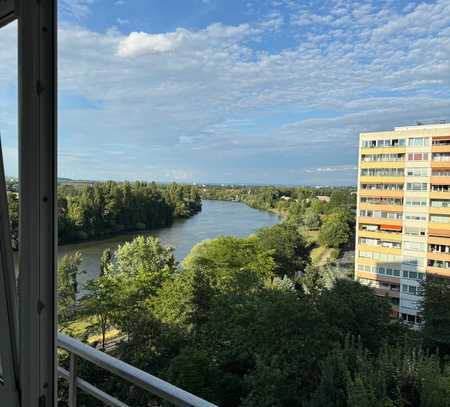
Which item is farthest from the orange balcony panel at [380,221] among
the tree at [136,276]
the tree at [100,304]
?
the tree at [100,304]

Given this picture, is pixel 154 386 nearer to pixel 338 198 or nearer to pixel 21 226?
pixel 21 226

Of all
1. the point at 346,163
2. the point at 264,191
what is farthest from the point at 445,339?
the point at 264,191

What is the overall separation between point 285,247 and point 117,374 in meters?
9.86

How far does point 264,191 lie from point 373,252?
87.4 inches

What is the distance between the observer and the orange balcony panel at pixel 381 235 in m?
5.64

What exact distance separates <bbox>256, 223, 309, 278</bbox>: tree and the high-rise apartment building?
305cm

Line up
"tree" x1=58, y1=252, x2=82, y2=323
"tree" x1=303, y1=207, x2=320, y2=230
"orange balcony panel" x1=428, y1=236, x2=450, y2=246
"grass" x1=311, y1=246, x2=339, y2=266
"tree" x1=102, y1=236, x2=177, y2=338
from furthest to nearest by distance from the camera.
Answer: "grass" x1=311, y1=246, x2=339, y2=266 → "tree" x1=102, y1=236, x2=177, y2=338 → "tree" x1=303, y1=207, x2=320, y2=230 → "orange balcony panel" x1=428, y1=236, x2=450, y2=246 → "tree" x1=58, y1=252, x2=82, y2=323

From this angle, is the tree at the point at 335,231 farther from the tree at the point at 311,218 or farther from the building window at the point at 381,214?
the building window at the point at 381,214

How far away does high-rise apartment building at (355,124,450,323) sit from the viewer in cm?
514

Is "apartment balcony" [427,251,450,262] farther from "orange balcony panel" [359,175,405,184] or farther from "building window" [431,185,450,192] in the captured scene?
"orange balcony panel" [359,175,405,184]

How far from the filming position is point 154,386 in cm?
67

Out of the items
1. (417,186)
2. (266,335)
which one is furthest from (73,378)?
(417,186)

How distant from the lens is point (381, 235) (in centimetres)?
575

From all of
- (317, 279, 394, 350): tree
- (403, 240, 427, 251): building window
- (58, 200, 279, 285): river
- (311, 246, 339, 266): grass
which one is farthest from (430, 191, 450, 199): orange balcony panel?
(58, 200, 279, 285): river
